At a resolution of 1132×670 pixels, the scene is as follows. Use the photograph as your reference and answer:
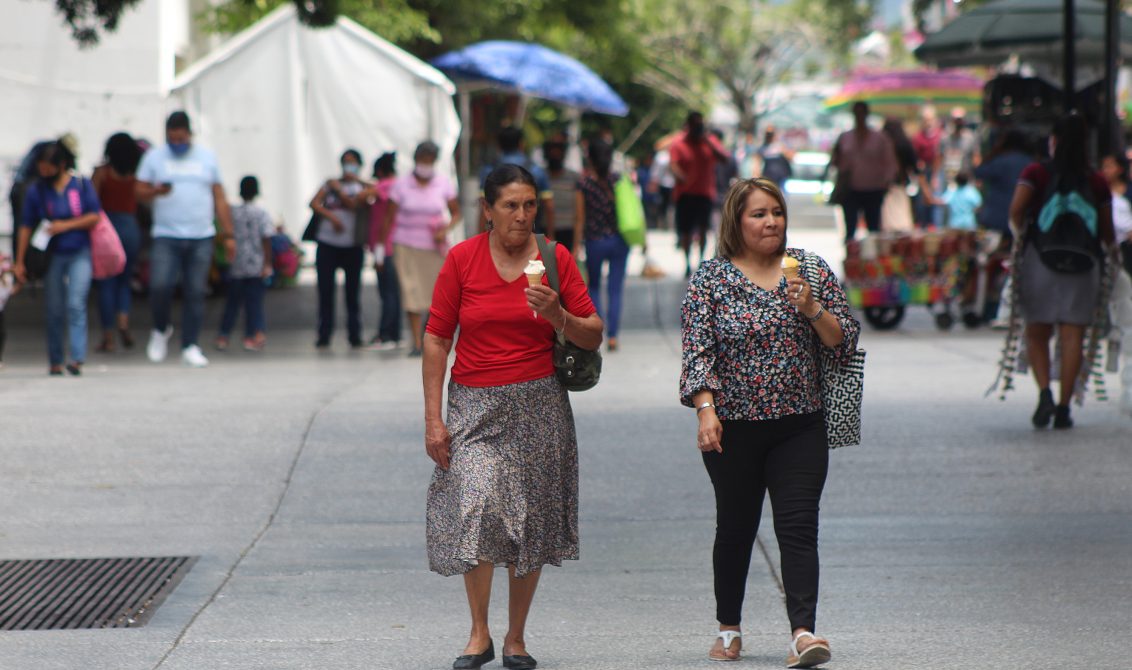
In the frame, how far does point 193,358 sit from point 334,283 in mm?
1749

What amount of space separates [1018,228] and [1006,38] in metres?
7.62

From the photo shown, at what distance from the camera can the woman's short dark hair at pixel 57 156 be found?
12.4m

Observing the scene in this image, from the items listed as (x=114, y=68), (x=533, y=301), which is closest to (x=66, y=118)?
(x=114, y=68)

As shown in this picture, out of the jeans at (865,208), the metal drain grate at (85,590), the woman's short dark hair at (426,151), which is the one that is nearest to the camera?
the metal drain grate at (85,590)

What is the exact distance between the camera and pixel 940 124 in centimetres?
3341

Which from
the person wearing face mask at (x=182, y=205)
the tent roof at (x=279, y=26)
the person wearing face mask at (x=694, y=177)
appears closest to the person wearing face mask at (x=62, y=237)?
the person wearing face mask at (x=182, y=205)

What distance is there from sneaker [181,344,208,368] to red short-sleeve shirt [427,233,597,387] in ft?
28.4

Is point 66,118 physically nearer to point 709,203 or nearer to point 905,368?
point 709,203

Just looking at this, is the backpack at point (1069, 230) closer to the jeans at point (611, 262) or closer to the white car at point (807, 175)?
the jeans at point (611, 262)

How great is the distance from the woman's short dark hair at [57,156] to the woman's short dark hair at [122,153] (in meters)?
1.35

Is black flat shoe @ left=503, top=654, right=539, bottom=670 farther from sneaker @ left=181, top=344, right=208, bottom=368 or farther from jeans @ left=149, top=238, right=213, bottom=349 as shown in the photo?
sneaker @ left=181, top=344, right=208, bottom=368

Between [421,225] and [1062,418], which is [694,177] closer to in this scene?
[421,225]

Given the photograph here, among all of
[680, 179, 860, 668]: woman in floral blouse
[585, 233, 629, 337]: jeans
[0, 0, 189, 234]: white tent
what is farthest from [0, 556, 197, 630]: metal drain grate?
[0, 0, 189, 234]: white tent

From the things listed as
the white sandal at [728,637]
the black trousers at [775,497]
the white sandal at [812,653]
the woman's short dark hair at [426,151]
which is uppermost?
the woman's short dark hair at [426,151]
